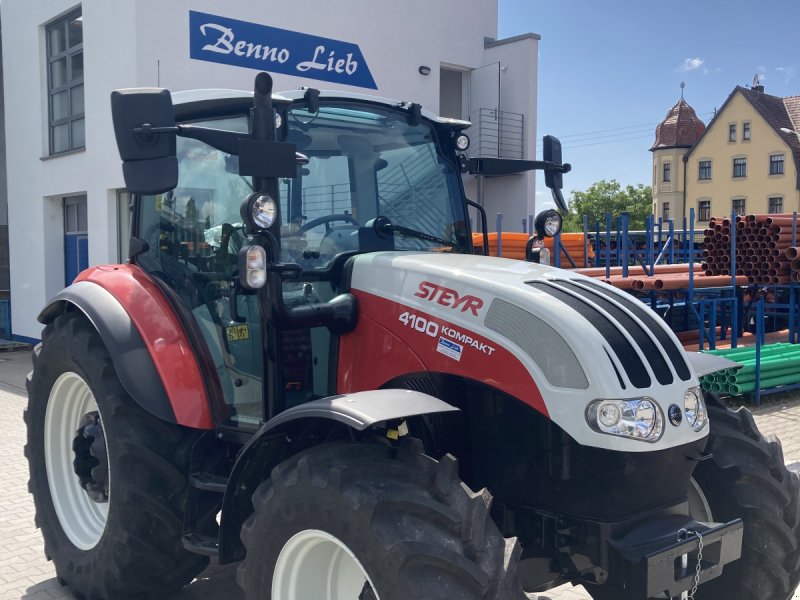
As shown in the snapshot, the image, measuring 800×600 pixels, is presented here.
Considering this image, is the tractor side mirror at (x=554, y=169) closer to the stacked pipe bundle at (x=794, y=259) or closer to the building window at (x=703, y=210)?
the stacked pipe bundle at (x=794, y=259)

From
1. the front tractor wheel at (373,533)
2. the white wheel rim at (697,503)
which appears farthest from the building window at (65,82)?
the white wheel rim at (697,503)

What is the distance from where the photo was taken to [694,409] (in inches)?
111

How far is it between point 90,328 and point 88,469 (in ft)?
2.30

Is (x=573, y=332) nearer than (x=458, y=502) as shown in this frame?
No

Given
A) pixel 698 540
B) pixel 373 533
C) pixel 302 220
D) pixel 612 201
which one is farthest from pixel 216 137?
pixel 612 201

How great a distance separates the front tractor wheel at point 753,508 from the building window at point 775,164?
163 ft

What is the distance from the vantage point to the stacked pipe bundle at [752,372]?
9.02 metres

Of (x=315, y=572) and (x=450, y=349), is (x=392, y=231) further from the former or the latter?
(x=315, y=572)

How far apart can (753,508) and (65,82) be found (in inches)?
562

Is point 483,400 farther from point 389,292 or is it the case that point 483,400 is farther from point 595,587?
point 595,587

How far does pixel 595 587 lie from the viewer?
9.72 feet

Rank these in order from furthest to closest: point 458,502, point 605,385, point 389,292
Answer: point 389,292
point 605,385
point 458,502

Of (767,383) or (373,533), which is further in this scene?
(767,383)

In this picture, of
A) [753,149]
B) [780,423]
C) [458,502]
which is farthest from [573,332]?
[753,149]
